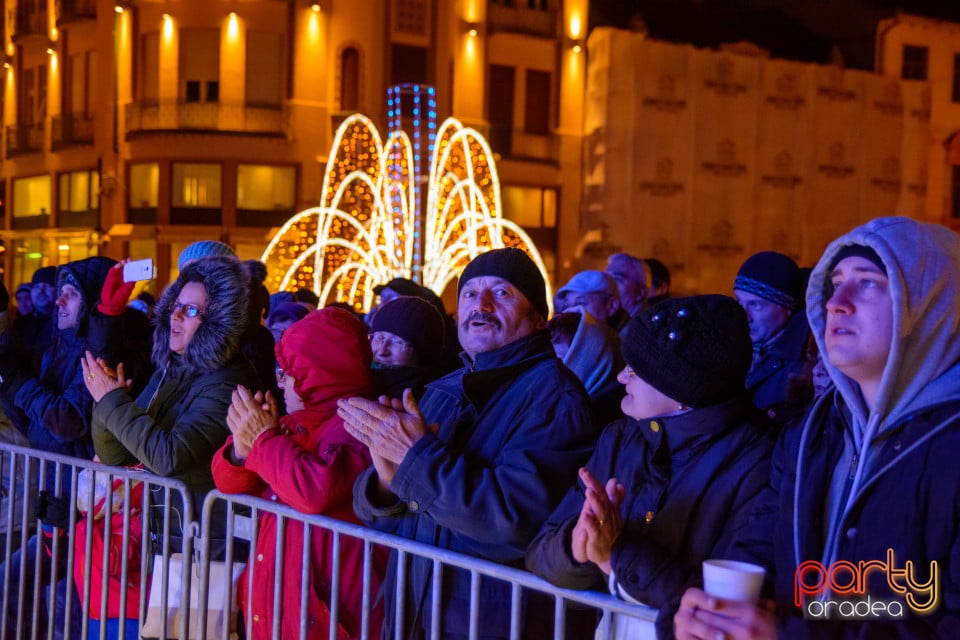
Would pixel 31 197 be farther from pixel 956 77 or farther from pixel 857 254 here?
pixel 857 254

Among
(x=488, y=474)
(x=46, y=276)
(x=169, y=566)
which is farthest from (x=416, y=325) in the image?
(x=46, y=276)

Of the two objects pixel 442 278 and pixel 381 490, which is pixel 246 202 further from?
pixel 381 490

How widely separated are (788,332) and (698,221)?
2679 cm

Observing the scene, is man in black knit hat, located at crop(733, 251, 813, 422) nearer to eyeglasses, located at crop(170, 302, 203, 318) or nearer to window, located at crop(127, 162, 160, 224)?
eyeglasses, located at crop(170, 302, 203, 318)

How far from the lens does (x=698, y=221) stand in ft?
101

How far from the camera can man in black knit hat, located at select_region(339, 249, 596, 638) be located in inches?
122

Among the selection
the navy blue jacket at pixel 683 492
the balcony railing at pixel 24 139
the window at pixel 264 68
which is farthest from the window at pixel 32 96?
the navy blue jacket at pixel 683 492

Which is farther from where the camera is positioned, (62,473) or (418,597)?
(62,473)

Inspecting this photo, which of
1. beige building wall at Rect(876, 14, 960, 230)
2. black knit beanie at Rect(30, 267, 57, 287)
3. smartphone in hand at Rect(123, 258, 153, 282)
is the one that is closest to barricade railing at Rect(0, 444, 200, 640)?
smartphone in hand at Rect(123, 258, 153, 282)

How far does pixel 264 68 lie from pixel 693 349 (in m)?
27.6

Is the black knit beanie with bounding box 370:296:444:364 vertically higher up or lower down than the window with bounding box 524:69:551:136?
lower down

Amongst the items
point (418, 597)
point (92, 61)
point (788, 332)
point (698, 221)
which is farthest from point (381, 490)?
point (92, 61)

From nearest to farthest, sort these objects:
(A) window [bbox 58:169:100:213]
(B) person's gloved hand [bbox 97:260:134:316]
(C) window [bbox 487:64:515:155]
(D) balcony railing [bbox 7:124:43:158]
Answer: (B) person's gloved hand [bbox 97:260:134:316], (A) window [bbox 58:169:100:213], (C) window [bbox 487:64:515:155], (D) balcony railing [bbox 7:124:43:158]

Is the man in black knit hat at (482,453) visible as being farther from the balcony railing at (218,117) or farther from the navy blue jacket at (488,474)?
the balcony railing at (218,117)
